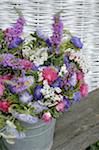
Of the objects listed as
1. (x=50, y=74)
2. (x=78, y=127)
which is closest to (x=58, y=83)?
(x=50, y=74)

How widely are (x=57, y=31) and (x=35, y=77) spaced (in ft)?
0.55

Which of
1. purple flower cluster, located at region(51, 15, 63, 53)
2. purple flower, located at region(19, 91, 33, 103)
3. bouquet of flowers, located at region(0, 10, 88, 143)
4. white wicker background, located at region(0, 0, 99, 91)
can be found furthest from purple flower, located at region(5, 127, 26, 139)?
white wicker background, located at region(0, 0, 99, 91)


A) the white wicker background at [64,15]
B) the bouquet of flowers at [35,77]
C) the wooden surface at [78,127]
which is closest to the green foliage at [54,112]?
the bouquet of flowers at [35,77]

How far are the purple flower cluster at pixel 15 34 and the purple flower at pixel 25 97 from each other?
19 centimetres

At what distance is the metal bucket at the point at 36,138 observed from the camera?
53.0 inches

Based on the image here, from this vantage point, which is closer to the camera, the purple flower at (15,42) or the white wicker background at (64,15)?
the purple flower at (15,42)

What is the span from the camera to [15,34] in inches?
51.6

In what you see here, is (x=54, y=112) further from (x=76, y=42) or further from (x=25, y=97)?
(x=76, y=42)

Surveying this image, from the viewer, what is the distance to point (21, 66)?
127cm

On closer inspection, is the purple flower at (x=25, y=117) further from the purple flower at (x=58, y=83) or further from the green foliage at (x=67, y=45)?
the green foliage at (x=67, y=45)

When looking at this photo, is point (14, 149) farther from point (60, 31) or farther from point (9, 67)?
point (60, 31)

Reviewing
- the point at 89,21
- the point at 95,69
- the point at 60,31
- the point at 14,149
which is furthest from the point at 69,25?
the point at 14,149

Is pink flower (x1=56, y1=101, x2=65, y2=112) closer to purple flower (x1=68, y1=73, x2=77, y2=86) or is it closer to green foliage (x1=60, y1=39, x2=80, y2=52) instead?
purple flower (x1=68, y1=73, x2=77, y2=86)

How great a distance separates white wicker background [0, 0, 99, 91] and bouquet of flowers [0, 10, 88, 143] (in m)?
0.29
